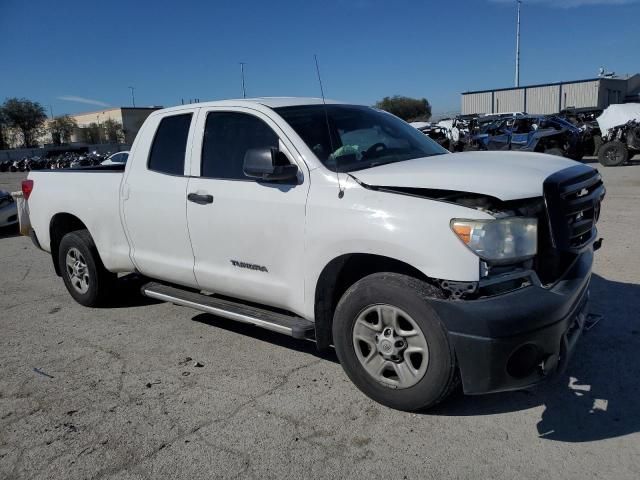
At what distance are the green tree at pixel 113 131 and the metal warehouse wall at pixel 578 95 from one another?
64.9m

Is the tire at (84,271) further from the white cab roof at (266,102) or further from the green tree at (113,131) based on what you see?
the green tree at (113,131)

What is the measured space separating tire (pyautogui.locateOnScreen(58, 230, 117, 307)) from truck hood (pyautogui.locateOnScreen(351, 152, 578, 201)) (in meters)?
3.15

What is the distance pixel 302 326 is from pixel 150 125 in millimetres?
2417

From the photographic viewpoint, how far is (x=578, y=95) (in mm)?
60438

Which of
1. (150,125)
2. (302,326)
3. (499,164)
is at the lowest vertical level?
(302,326)

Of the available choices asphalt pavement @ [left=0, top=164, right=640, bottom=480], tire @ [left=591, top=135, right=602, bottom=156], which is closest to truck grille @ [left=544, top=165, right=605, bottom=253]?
asphalt pavement @ [left=0, top=164, right=640, bottom=480]

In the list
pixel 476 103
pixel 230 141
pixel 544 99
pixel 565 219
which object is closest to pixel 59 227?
pixel 230 141

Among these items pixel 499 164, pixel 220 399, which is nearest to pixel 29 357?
pixel 220 399

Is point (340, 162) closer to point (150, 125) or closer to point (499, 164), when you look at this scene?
point (499, 164)

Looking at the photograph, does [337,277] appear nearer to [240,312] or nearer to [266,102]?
[240,312]

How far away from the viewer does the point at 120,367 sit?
4.20 metres

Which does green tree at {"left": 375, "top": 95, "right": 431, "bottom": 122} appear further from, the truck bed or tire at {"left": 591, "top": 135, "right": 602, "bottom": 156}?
the truck bed

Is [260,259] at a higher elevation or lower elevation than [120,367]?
higher

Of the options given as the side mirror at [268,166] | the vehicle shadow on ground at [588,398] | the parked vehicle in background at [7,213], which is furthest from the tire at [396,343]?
the parked vehicle in background at [7,213]
